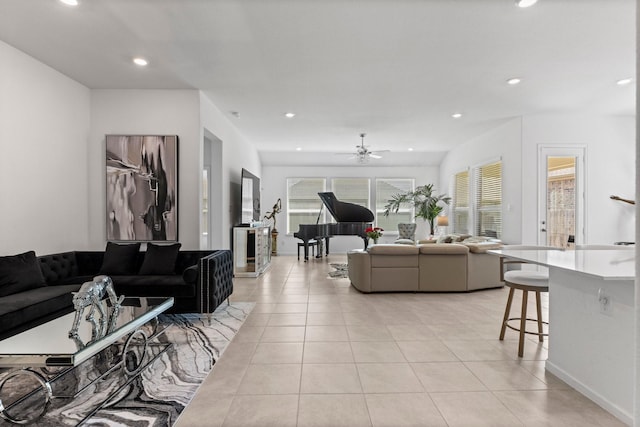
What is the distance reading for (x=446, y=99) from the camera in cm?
531

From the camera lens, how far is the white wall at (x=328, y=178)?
10.5m

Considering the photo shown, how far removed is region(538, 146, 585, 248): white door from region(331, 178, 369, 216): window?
5087 millimetres

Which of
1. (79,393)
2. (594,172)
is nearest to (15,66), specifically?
(79,393)

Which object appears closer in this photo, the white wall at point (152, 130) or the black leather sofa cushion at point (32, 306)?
the black leather sofa cushion at point (32, 306)

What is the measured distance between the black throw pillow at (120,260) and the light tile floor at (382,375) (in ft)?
5.09

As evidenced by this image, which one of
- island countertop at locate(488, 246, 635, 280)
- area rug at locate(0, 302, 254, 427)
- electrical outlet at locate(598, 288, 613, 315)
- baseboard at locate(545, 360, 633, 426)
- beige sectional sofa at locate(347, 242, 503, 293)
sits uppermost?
island countertop at locate(488, 246, 635, 280)

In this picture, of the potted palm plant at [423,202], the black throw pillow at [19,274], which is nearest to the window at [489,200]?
the potted palm plant at [423,202]

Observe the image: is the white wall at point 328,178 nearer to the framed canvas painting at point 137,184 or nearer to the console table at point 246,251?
the console table at point 246,251

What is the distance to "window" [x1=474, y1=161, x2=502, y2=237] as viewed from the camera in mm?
7062

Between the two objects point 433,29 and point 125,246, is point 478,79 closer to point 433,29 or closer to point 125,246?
point 433,29

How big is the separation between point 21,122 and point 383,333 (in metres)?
4.22

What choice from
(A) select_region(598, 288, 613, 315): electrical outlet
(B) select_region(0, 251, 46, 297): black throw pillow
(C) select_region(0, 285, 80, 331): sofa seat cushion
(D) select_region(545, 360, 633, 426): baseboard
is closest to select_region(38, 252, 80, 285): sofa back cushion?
(B) select_region(0, 251, 46, 297): black throw pillow

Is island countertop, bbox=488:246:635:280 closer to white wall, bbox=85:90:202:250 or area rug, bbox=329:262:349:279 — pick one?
white wall, bbox=85:90:202:250

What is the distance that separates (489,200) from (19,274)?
747 cm
